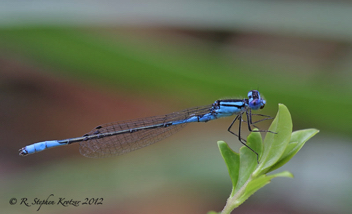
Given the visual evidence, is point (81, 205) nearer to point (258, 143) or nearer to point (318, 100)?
point (258, 143)

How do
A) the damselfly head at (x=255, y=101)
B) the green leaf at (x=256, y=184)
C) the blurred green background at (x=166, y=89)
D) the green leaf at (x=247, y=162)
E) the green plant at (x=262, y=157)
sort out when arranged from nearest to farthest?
the green leaf at (x=256, y=184) < the green plant at (x=262, y=157) < the green leaf at (x=247, y=162) < the damselfly head at (x=255, y=101) < the blurred green background at (x=166, y=89)

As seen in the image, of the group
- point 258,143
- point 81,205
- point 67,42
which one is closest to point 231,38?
point 67,42

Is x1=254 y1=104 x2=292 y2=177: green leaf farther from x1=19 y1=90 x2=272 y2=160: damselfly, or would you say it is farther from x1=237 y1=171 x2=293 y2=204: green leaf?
x1=19 y1=90 x2=272 y2=160: damselfly

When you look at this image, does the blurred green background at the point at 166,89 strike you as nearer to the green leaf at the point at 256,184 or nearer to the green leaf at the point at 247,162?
the green leaf at the point at 247,162

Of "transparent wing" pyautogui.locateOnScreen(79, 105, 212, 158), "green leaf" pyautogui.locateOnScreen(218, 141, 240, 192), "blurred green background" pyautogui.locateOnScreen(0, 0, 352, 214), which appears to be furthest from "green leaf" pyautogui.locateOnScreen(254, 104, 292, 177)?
"blurred green background" pyautogui.locateOnScreen(0, 0, 352, 214)

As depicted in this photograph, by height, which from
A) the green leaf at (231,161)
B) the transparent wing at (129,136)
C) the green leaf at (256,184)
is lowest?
the green leaf at (256,184)

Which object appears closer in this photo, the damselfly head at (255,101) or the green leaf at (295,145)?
the green leaf at (295,145)

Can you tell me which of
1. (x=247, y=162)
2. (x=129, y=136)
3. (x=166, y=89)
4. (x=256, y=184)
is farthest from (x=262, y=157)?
(x=166, y=89)

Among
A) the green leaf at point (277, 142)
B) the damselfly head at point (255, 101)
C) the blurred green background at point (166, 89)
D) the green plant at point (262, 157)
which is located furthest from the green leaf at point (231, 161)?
the blurred green background at point (166, 89)
